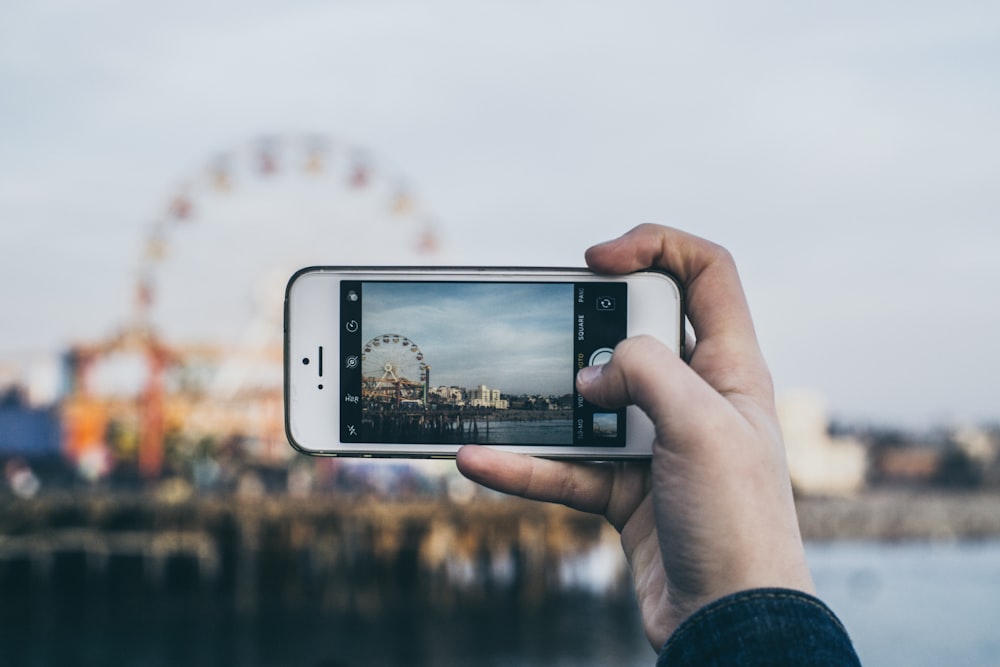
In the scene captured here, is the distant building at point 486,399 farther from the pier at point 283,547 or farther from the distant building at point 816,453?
the distant building at point 816,453

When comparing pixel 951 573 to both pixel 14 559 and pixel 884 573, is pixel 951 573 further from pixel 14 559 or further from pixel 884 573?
pixel 14 559

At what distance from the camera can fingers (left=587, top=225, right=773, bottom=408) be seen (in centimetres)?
176

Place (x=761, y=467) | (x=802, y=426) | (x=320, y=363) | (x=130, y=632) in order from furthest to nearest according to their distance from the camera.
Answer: (x=802, y=426) < (x=130, y=632) < (x=320, y=363) < (x=761, y=467)

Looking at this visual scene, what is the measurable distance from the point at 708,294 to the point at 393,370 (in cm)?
71

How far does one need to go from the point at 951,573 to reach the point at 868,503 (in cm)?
1687

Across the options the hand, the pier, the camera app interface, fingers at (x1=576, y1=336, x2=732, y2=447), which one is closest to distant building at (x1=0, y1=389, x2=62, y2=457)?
the pier

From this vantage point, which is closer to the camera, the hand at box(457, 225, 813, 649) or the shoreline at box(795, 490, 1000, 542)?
the hand at box(457, 225, 813, 649)

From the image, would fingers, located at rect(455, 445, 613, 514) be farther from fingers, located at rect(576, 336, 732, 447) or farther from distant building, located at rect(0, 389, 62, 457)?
distant building, located at rect(0, 389, 62, 457)

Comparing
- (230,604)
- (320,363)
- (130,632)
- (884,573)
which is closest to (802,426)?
(884,573)

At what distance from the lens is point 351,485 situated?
4672 cm

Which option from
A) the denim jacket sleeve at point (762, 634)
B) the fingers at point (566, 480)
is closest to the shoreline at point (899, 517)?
the fingers at point (566, 480)

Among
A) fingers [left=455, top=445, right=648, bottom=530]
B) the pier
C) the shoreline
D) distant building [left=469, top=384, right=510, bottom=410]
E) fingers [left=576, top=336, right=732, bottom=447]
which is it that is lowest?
the shoreline

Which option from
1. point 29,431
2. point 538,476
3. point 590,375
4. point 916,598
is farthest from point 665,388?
point 916,598

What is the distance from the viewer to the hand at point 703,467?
4.86 feet
